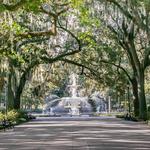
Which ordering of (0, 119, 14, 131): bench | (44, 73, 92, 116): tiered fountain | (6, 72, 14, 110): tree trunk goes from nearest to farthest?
(0, 119, 14, 131): bench, (6, 72, 14, 110): tree trunk, (44, 73, 92, 116): tiered fountain

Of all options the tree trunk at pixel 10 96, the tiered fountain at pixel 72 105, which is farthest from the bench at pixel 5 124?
the tiered fountain at pixel 72 105

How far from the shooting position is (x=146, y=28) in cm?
3272

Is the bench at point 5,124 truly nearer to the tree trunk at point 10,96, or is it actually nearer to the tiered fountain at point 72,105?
the tree trunk at point 10,96

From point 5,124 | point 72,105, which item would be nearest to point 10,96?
point 5,124

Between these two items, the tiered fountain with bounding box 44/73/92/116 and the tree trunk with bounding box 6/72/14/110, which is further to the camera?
the tiered fountain with bounding box 44/73/92/116

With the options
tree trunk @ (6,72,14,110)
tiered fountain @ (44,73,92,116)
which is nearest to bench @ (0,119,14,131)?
tree trunk @ (6,72,14,110)

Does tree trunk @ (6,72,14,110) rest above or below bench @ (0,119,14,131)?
above

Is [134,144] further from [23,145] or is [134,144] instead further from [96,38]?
[96,38]

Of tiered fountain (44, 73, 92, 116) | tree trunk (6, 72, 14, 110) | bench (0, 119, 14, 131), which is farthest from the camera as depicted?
tiered fountain (44, 73, 92, 116)

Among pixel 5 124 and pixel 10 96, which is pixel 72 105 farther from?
pixel 5 124

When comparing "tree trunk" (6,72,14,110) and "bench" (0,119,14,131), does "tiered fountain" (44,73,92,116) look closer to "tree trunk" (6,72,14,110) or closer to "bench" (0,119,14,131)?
"tree trunk" (6,72,14,110)

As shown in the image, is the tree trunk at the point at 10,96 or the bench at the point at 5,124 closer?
the bench at the point at 5,124

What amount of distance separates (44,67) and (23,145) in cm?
3792

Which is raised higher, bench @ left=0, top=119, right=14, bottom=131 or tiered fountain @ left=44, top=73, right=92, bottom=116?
tiered fountain @ left=44, top=73, right=92, bottom=116
